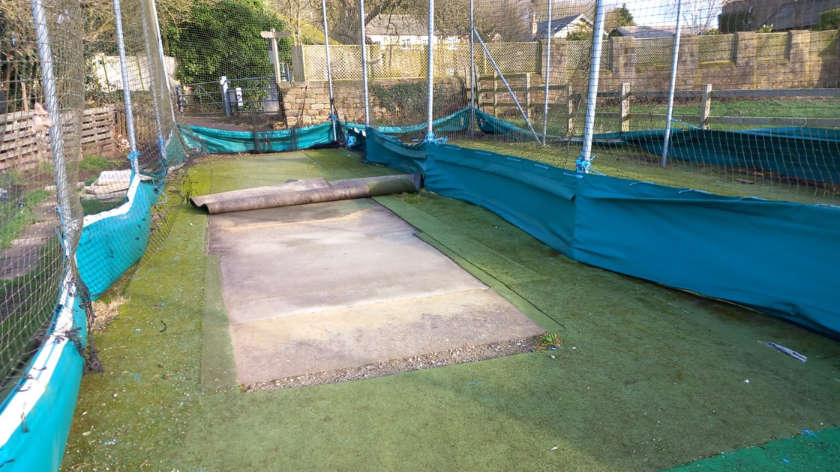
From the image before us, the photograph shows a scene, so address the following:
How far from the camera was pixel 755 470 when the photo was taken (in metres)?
2.20

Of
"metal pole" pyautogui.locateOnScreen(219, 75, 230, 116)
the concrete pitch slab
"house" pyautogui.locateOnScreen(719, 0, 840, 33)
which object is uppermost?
"house" pyautogui.locateOnScreen(719, 0, 840, 33)

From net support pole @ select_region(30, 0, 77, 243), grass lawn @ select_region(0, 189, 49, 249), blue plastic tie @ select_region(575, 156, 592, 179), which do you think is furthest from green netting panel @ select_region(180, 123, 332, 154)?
net support pole @ select_region(30, 0, 77, 243)

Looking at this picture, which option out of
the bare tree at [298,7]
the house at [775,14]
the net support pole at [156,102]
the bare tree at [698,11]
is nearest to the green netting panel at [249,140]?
the net support pole at [156,102]

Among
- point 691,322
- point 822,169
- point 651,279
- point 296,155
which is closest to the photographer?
point 691,322

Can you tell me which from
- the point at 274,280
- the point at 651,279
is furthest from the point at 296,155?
A: the point at 651,279

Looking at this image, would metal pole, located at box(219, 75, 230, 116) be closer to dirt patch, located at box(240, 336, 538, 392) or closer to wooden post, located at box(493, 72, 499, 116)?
wooden post, located at box(493, 72, 499, 116)

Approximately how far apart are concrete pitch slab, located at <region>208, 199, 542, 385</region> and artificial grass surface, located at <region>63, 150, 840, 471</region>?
8.1 inches

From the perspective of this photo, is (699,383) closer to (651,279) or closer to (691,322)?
(691,322)

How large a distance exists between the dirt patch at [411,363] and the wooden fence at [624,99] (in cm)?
564

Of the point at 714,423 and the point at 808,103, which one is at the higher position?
the point at 808,103

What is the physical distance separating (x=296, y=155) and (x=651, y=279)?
9146 millimetres

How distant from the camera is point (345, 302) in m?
3.97

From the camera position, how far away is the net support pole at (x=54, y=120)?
107 inches

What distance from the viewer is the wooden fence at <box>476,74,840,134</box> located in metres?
7.29
